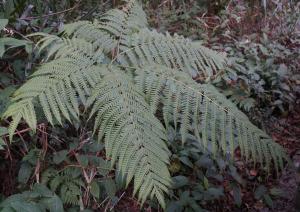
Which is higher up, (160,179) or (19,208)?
(160,179)

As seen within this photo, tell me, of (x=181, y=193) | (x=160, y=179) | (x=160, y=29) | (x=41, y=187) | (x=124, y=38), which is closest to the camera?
(x=160, y=179)

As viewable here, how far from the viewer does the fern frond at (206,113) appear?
144 centimetres

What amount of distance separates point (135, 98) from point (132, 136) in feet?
0.63

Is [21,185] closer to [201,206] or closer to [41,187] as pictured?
[41,187]

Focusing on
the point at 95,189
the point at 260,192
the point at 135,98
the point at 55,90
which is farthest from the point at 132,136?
the point at 260,192

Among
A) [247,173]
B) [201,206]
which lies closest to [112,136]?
[201,206]

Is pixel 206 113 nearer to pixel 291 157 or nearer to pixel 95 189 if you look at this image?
pixel 95 189

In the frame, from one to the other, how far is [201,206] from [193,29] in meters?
2.43

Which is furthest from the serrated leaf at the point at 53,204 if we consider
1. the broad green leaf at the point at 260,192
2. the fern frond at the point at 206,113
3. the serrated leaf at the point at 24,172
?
the broad green leaf at the point at 260,192

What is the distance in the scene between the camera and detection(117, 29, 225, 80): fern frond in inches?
68.2

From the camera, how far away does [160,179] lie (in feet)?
4.16

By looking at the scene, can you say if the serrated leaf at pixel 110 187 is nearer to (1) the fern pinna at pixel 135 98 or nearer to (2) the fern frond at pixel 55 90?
(1) the fern pinna at pixel 135 98

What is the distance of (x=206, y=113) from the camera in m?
1.48

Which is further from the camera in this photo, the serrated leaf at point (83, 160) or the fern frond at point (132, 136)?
Answer: the serrated leaf at point (83, 160)
